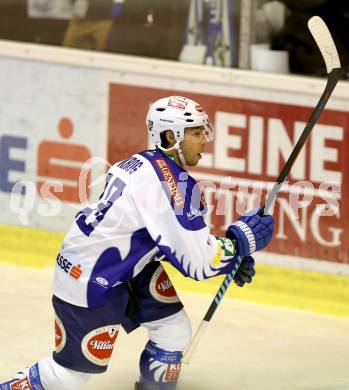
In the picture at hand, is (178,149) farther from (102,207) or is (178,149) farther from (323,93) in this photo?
(323,93)

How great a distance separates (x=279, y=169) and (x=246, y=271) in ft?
4.89

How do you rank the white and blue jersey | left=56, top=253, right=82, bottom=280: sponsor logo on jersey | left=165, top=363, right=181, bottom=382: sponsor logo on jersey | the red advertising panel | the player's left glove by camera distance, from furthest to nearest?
the red advertising panel
left=165, top=363, right=181, bottom=382: sponsor logo on jersey
the player's left glove
left=56, top=253, right=82, bottom=280: sponsor logo on jersey
the white and blue jersey

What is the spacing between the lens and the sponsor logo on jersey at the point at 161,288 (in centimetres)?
457

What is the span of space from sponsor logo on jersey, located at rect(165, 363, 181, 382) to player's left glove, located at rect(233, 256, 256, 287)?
38 cm

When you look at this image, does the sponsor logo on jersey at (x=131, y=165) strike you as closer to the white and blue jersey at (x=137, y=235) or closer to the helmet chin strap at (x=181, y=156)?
the white and blue jersey at (x=137, y=235)

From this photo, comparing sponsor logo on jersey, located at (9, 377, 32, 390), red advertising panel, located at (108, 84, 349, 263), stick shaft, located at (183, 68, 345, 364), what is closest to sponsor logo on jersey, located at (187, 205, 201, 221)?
stick shaft, located at (183, 68, 345, 364)

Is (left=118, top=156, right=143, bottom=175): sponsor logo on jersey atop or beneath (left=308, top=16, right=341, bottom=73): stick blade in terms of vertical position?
beneath

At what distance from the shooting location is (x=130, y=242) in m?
4.27

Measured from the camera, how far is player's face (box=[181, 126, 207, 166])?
4.38m

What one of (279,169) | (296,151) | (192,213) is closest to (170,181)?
(192,213)

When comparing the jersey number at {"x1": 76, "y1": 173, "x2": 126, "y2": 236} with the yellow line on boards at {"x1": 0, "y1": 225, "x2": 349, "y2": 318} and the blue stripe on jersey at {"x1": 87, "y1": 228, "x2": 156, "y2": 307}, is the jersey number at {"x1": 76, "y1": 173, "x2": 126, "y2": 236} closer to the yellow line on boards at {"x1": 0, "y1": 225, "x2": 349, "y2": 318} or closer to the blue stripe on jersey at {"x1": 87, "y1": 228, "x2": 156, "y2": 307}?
the blue stripe on jersey at {"x1": 87, "y1": 228, "x2": 156, "y2": 307}

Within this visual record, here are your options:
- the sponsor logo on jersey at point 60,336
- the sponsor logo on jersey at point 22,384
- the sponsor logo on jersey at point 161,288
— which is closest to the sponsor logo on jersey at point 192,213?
the sponsor logo on jersey at point 161,288

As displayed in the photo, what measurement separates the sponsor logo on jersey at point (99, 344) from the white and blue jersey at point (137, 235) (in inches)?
4.0

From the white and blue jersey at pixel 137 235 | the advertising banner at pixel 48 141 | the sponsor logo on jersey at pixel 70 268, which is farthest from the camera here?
the advertising banner at pixel 48 141
